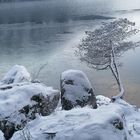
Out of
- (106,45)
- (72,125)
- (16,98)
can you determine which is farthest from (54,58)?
(72,125)

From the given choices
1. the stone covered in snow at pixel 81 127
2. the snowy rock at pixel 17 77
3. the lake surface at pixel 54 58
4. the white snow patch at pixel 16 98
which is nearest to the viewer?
the stone covered in snow at pixel 81 127

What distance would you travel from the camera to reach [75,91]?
1402 centimetres

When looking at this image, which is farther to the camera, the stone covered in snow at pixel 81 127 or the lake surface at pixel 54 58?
the lake surface at pixel 54 58

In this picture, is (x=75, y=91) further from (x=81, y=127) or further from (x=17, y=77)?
(x=81, y=127)

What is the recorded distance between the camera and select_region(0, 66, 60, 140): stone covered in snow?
10.5m

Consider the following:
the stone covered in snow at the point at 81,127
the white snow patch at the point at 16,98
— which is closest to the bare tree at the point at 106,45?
the white snow patch at the point at 16,98

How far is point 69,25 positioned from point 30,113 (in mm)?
70519

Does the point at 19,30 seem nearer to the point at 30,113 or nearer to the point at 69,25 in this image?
the point at 69,25

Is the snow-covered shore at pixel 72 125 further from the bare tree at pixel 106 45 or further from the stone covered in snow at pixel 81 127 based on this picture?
the bare tree at pixel 106 45

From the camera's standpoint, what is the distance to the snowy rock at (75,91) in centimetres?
1390

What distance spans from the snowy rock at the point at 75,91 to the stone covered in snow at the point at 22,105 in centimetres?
53

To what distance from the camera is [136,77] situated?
3891 centimetres

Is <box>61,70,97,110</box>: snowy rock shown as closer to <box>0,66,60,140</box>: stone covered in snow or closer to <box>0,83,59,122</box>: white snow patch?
<box>0,66,60,140</box>: stone covered in snow

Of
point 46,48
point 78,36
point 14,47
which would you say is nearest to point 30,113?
point 46,48
